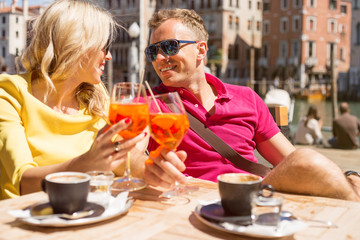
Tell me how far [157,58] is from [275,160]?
845 millimetres

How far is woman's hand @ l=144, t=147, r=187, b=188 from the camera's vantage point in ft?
4.47

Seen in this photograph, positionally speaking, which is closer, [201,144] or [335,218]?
[335,218]

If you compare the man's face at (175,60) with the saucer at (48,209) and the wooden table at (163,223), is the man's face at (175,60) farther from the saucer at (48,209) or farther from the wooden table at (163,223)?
the saucer at (48,209)

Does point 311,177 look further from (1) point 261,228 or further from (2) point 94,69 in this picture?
(2) point 94,69

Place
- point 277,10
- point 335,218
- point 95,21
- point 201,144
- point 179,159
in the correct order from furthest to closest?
point 277,10 → point 201,144 → point 95,21 → point 179,159 → point 335,218

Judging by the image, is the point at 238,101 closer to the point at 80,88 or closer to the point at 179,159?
the point at 80,88

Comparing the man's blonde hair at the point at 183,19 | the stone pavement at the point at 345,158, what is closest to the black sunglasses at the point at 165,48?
the man's blonde hair at the point at 183,19

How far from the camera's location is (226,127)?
2352 mm

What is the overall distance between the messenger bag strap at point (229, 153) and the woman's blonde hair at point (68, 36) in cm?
66

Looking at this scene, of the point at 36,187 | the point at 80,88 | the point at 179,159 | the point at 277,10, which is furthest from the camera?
the point at 277,10

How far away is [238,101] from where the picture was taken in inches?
96.4

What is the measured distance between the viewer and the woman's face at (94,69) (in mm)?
1911

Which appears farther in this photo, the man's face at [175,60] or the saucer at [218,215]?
the man's face at [175,60]

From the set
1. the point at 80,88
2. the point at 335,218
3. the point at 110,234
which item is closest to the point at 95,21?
the point at 80,88
